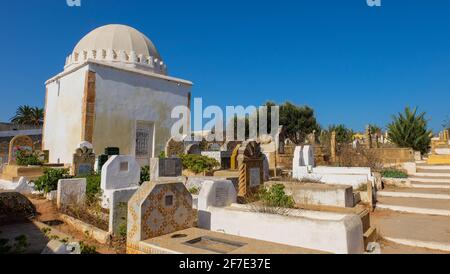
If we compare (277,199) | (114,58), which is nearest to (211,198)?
(277,199)

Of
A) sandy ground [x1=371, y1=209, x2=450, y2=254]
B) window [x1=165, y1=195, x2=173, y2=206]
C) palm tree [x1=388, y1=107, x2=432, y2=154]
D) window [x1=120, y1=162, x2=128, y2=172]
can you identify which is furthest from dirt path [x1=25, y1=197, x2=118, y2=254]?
palm tree [x1=388, y1=107, x2=432, y2=154]

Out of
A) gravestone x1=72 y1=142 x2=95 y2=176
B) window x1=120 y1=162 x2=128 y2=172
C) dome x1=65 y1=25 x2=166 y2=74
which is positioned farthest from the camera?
dome x1=65 y1=25 x2=166 y2=74

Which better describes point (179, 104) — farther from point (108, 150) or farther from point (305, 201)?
point (305, 201)

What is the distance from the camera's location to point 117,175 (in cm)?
829

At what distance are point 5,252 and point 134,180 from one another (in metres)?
5.31

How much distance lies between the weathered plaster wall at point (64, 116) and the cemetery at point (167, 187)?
0.11 m

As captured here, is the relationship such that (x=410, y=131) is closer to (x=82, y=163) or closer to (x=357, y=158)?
(x=357, y=158)

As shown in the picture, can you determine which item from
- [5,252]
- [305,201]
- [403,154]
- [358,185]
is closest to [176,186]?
[5,252]

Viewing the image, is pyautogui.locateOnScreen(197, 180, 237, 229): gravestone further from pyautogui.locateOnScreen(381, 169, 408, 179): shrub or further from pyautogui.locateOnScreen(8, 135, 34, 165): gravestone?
pyautogui.locateOnScreen(8, 135, 34, 165): gravestone

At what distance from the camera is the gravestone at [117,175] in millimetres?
7871

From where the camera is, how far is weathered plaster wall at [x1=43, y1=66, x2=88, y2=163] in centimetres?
1454

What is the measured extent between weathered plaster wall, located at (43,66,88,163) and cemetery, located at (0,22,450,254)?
0.35ft

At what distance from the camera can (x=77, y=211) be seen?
6801 millimetres

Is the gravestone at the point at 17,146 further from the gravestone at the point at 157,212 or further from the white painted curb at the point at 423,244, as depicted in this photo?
the white painted curb at the point at 423,244
